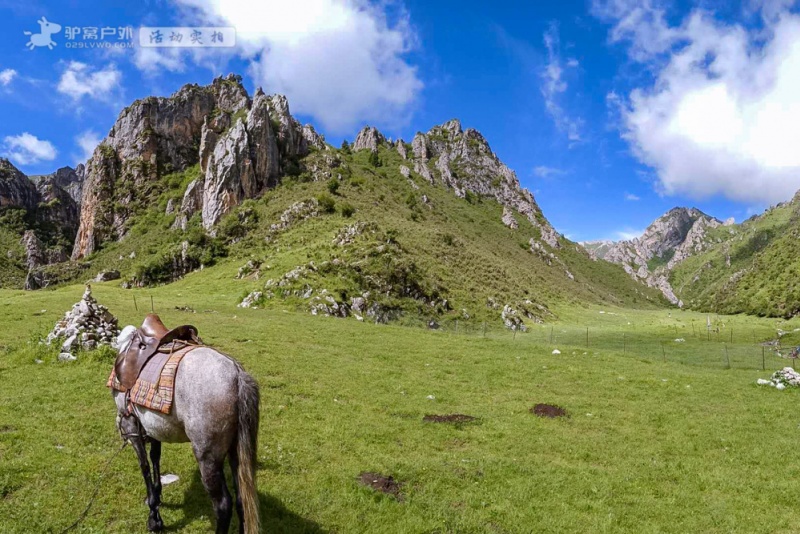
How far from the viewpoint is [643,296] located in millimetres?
158500

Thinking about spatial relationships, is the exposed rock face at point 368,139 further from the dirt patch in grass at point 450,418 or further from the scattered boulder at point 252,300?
the dirt patch in grass at point 450,418

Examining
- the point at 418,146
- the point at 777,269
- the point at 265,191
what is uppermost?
the point at 418,146

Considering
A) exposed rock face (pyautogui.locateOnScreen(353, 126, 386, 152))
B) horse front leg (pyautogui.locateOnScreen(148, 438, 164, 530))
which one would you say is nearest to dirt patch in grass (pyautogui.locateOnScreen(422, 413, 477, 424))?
horse front leg (pyautogui.locateOnScreen(148, 438, 164, 530))

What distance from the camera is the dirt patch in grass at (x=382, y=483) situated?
9.60m

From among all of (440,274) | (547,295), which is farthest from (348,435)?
(547,295)

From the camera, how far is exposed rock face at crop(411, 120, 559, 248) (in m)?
157

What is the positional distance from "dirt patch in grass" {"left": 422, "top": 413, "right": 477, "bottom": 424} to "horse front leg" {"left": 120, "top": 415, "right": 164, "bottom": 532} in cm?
887

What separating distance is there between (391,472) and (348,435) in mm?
2555

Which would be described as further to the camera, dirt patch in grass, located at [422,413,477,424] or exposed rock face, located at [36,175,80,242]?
exposed rock face, located at [36,175,80,242]

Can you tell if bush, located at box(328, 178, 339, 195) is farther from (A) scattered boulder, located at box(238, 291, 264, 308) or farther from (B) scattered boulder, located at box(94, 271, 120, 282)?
(A) scattered boulder, located at box(238, 291, 264, 308)

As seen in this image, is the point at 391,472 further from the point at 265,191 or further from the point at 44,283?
the point at 44,283

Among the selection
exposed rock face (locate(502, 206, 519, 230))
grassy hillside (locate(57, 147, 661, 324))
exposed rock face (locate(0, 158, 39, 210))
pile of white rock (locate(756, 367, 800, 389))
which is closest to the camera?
pile of white rock (locate(756, 367, 800, 389))

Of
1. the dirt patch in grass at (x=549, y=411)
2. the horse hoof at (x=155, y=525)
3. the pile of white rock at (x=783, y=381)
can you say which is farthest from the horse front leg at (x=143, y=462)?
the pile of white rock at (x=783, y=381)

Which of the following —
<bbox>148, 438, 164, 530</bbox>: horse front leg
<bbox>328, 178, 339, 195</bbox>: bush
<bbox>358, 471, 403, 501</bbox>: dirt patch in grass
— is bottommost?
<bbox>358, 471, 403, 501</bbox>: dirt patch in grass
